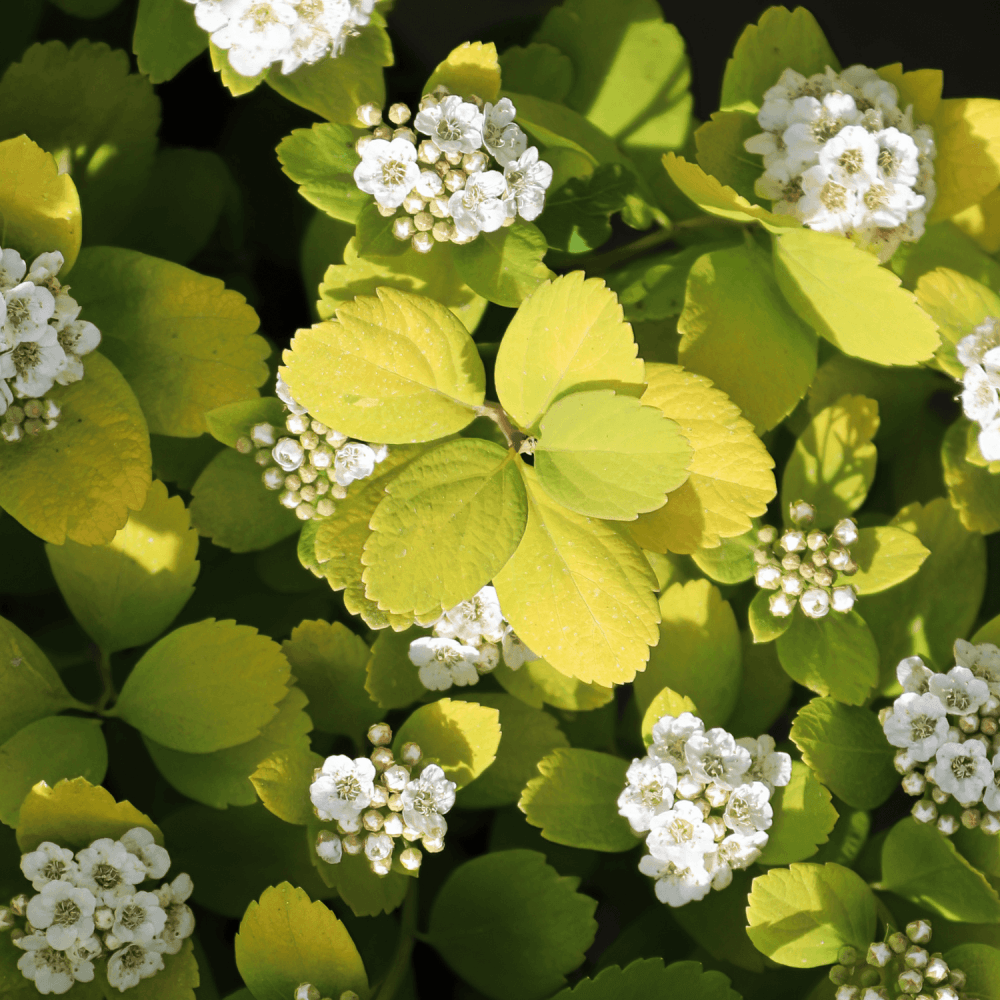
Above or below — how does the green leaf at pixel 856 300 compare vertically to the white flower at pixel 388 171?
below

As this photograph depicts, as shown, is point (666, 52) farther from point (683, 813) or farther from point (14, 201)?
point (683, 813)

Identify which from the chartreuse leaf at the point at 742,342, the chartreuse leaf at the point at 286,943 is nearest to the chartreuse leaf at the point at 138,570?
the chartreuse leaf at the point at 286,943

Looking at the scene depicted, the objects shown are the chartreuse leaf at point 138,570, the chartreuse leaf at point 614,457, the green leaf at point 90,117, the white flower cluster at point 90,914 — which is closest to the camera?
the chartreuse leaf at point 614,457

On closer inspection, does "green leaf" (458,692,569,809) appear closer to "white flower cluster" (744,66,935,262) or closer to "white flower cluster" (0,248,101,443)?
"white flower cluster" (0,248,101,443)

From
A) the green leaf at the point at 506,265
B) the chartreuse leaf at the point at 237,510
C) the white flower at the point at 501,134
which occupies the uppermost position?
the white flower at the point at 501,134

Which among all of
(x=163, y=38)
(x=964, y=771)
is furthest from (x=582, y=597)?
(x=163, y=38)

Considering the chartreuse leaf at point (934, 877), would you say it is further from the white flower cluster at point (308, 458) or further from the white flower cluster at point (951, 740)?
the white flower cluster at point (308, 458)

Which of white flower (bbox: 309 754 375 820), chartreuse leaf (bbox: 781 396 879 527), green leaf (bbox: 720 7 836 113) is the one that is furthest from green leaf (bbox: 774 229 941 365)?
white flower (bbox: 309 754 375 820)
